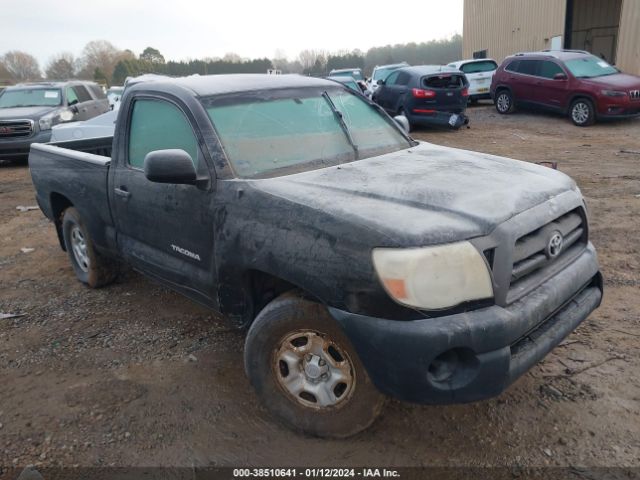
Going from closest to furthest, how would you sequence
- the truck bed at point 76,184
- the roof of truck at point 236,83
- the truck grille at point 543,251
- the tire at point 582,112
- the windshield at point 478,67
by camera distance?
the truck grille at point 543,251, the roof of truck at point 236,83, the truck bed at point 76,184, the tire at point 582,112, the windshield at point 478,67

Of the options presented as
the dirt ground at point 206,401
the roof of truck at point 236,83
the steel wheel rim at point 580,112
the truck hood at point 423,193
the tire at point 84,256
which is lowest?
the steel wheel rim at point 580,112

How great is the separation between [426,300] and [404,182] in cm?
87

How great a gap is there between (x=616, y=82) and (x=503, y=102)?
11.8 feet

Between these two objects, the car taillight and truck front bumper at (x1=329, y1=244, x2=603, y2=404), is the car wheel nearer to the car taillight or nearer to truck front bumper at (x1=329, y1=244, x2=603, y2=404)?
the car taillight

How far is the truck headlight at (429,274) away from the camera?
2295 millimetres

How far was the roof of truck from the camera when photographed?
3439 millimetres

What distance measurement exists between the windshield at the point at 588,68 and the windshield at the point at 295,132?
1152cm

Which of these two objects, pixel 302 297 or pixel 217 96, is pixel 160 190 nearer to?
pixel 217 96

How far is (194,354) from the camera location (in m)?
3.71

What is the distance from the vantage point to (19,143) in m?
11.6

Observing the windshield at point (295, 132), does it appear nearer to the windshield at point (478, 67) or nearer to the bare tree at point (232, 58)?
the windshield at point (478, 67)

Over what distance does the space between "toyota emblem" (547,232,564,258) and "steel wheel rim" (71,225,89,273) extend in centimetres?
379

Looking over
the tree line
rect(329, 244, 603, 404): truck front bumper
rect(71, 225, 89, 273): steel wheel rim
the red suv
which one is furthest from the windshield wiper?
the tree line

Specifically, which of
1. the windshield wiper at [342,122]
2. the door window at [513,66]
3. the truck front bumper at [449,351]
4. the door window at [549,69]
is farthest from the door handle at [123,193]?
the door window at [513,66]
